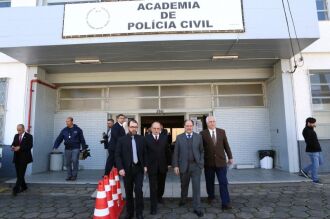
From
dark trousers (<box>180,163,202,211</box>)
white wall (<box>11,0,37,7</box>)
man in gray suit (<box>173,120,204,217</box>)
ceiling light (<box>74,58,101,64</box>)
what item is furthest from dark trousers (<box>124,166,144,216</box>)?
white wall (<box>11,0,37,7</box>)

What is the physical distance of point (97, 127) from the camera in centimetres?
1034

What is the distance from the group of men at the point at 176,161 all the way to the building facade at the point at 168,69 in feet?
9.39

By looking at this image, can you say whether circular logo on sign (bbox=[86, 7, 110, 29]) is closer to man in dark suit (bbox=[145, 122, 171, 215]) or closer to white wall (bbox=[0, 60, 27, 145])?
man in dark suit (bbox=[145, 122, 171, 215])

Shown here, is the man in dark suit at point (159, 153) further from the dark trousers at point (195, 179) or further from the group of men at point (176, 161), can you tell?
the dark trousers at point (195, 179)

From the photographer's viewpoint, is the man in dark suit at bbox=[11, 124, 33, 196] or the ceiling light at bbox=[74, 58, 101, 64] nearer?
the man in dark suit at bbox=[11, 124, 33, 196]

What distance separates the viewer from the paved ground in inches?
199

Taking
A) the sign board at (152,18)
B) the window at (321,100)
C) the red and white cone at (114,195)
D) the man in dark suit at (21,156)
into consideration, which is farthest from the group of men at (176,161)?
the window at (321,100)

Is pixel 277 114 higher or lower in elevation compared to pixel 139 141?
higher

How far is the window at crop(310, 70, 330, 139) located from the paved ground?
2.14 meters

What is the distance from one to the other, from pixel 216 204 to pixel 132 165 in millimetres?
2001

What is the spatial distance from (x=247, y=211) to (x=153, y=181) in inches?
70.9

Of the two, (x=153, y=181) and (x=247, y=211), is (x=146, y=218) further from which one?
(x=247, y=211)

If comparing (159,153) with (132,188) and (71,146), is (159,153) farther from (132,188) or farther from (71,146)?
(71,146)

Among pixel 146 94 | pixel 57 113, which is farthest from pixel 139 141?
pixel 57 113
